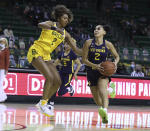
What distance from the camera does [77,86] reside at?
1412 cm

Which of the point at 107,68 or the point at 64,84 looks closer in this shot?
the point at 107,68

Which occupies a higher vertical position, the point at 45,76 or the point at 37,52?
the point at 37,52

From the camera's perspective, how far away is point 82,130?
6340mm

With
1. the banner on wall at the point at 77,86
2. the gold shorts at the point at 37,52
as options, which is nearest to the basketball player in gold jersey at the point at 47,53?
the gold shorts at the point at 37,52

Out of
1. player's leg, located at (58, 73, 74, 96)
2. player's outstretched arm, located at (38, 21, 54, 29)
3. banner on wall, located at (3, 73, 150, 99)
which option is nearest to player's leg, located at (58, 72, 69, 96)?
player's leg, located at (58, 73, 74, 96)

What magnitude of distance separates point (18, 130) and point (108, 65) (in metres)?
2.42

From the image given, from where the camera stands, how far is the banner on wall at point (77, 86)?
43.5 feet

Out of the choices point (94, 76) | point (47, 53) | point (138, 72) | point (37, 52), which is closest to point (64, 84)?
point (94, 76)

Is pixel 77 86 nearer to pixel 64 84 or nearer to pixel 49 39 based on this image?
pixel 64 84

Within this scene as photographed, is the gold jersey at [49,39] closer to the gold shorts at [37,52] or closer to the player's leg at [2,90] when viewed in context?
the gold shorts at [37,52]

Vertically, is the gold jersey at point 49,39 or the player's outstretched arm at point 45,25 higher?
the player's outstretched arm at point 45,25

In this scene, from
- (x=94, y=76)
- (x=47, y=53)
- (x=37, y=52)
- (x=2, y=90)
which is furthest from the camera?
(x=2, y=90)

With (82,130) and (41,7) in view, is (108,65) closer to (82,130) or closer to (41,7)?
(82,130)

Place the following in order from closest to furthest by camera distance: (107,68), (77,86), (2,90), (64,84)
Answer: (107,68) < (64,84) < (2,90) < (77,86)
